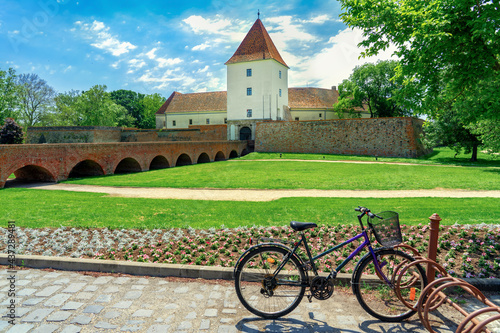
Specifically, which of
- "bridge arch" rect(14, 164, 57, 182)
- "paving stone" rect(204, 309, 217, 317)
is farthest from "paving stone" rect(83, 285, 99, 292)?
"bridge arch" rect(14, 164, 57, 182)

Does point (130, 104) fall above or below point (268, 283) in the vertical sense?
above

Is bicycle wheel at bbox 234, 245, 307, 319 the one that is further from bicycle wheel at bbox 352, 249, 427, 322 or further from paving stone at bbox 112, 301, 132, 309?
paving stone at bbox 112, 301, 132, 309

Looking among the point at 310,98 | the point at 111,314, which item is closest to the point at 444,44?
the point at 111,314

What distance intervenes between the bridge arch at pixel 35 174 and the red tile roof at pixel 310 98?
47016 mm

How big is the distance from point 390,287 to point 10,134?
39.7 m

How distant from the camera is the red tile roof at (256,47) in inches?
1916

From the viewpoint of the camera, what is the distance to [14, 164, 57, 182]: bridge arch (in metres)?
18.9

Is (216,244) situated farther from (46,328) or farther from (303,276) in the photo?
(46,328)

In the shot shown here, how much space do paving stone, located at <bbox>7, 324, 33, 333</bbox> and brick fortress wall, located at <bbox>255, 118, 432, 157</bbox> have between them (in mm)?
39259

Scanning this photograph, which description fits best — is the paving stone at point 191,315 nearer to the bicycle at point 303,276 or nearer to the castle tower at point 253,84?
the bicycle at point 303,276

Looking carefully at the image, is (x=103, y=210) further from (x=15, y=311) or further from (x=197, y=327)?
(x=197, y=327)

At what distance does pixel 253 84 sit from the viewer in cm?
4925

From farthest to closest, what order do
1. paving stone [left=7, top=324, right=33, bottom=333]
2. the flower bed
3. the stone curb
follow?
1. the flower bed
2. the stone curb
3. paving stone [left=7, top=324, right=33, bottom=333]

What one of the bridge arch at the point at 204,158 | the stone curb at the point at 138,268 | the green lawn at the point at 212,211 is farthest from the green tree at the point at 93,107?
the stone curb at the point at 138,268
